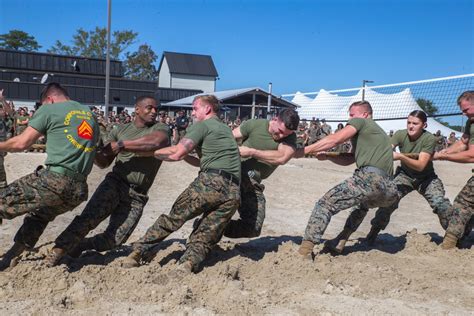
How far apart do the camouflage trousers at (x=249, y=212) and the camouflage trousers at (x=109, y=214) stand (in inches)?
45.2

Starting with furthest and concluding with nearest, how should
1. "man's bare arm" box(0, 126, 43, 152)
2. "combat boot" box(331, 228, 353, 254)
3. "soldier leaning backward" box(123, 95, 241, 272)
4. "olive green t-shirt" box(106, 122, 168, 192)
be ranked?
"combat boot" box(331, 228, 353, 254), "olive green t-shirt" box(106, 122, 168, 192), "soldier leaning backward" box(123, 95, 241, 272), "man's bare arm" box(0, 126, 43, 152)

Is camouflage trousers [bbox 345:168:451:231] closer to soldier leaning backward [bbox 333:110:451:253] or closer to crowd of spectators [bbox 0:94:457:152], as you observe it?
soldier leaning backward [bbox 333:110:451:253]

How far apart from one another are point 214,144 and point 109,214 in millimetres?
1418

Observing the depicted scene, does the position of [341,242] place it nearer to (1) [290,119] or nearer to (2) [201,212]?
(1) [290,119]

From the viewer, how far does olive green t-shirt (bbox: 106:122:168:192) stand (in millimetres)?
6008

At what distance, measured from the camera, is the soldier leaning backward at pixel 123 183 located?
572 cm

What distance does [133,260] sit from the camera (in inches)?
225

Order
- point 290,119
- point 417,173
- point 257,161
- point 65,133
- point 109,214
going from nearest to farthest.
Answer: point 65,133 < point 109,214 < point 290,119 < point 257,161 < point 417,173

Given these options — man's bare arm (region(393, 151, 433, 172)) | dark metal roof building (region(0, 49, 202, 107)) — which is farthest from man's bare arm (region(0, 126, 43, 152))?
dark metal roof building (region(0, 49, 202, 107))

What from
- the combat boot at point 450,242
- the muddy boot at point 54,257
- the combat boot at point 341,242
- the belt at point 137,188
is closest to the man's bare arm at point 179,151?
the belt at point 137,188

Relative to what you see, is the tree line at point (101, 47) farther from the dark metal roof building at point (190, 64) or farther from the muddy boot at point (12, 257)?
the muddy boot at point (12, 257)

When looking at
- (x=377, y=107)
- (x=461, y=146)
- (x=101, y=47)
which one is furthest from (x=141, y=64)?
(x=461, y=146)

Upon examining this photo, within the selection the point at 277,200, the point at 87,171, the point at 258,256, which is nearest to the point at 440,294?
the point at 258,256

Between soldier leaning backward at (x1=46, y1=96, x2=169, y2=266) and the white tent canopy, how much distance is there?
19.7 meters
